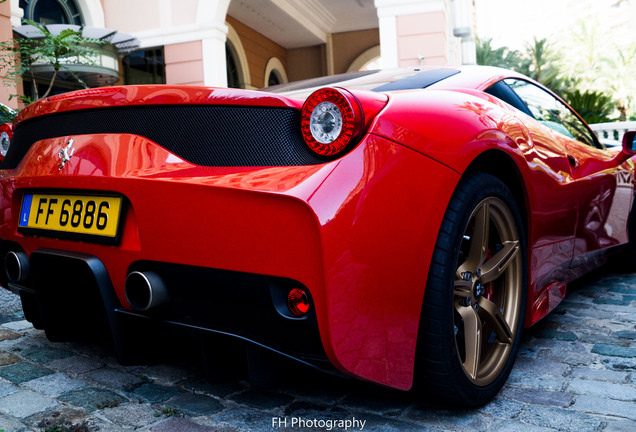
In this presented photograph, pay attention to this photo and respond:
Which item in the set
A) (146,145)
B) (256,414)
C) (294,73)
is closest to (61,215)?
(146,145)

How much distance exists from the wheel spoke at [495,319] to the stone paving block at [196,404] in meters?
0.92

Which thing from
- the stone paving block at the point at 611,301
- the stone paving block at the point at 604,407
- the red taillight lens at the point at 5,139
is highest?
the red taillight lens at the point at 5,139

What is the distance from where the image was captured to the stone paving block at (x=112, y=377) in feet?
6.46

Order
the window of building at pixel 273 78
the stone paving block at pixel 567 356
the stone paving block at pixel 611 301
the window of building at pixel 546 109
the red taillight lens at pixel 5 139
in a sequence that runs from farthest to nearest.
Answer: the window of building at pixel 273 78 → the stone paving block at pixel 611 301 → the window of building at pixel 546 109 → the red taillight lens at pixel 5 139 → the stone paving block at pixel 567 356

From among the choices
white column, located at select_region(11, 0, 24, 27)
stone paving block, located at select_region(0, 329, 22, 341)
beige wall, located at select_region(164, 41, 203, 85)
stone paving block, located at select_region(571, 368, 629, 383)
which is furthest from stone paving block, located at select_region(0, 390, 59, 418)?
beige wall, located at select_region(164, 41, 203, 85)

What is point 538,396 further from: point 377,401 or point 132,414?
point 132,414

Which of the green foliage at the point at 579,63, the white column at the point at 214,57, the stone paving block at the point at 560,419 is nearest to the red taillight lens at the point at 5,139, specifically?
the stone paving block at the point at 560,419

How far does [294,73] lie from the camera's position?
1820cm

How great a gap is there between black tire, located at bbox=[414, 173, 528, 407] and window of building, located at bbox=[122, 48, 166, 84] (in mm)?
11112

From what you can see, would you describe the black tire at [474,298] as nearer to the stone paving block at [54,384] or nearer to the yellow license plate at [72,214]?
the yellow license plate at [72,214]

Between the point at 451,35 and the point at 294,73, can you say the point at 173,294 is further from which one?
the point at 294,73

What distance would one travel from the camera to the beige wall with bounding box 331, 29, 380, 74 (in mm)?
17734

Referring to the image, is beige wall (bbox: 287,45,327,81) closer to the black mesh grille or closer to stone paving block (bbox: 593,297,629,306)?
stone paving block (bbox: 593,297,629,306)

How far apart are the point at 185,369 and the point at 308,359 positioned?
2.84ft
